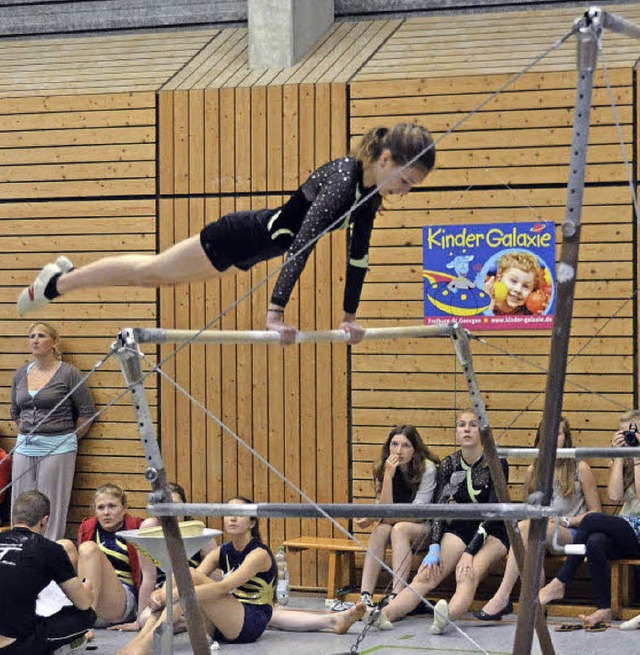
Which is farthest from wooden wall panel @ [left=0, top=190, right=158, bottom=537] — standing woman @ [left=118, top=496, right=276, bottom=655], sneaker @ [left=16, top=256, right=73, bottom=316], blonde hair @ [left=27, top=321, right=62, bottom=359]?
sneaker @ [left=16, top=256, right=73, bottom=316]

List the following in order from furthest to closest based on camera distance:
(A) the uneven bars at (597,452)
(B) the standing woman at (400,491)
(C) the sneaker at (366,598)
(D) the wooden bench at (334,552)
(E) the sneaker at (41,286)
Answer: (D) the wooden bench at (334,552) < (B) the standing woman at (400,491) < (C) the sneaker at (366,598) < (A) the uneven bars at (597,452) < (E) the sneaker at (41,286)

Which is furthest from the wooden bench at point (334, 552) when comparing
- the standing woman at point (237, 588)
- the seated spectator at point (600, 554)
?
the seated spectator at point (600, 554)

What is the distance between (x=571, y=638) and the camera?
7.16 metres

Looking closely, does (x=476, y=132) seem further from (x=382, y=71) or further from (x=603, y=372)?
(x=603, y=372)

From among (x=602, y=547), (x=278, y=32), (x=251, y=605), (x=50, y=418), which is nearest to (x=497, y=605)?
(x=602, y=547)

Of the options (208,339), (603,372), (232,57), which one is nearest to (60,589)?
(208,339)

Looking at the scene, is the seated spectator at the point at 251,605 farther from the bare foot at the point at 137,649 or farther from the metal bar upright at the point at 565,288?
the metal bar upright at the point at 565,288

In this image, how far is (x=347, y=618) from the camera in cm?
728

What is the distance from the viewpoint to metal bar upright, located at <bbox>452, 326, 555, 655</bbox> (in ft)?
18.2

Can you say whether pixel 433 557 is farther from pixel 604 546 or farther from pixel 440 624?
pixel 604 546

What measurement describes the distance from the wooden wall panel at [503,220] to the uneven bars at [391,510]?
397 centimetres

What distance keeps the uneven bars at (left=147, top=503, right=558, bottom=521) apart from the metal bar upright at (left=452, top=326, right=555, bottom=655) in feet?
4.56

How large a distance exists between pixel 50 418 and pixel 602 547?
3834mm

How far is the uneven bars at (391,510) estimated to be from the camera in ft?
13.3
